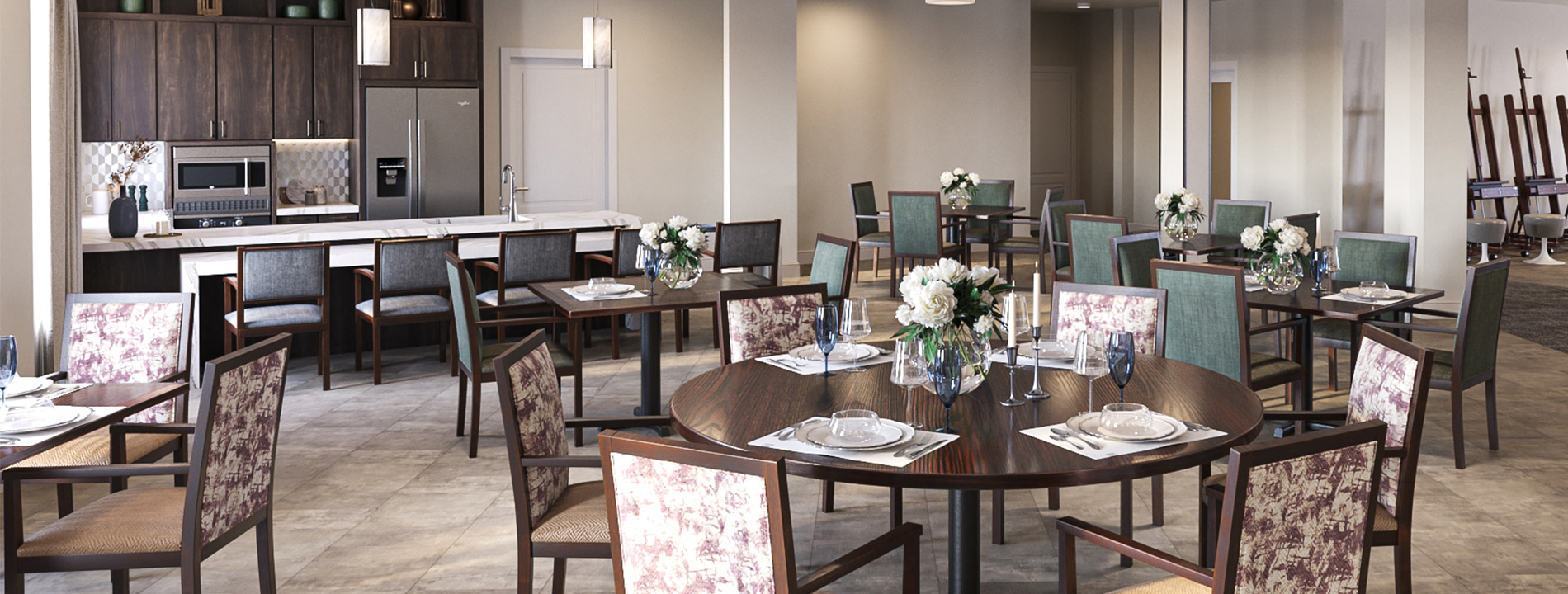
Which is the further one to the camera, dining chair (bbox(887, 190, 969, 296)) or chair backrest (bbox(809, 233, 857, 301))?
dining chair (bbox(887, 190, 969, 296))

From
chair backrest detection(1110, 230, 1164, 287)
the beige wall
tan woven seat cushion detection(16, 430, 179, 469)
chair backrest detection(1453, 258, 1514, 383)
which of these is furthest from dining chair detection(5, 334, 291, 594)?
the beige wall

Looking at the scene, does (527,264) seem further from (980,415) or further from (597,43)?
(980,415)

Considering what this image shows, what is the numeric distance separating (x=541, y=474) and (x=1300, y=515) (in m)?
1.66

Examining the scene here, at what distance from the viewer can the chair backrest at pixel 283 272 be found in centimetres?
585

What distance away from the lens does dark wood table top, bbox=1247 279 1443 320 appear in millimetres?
4562

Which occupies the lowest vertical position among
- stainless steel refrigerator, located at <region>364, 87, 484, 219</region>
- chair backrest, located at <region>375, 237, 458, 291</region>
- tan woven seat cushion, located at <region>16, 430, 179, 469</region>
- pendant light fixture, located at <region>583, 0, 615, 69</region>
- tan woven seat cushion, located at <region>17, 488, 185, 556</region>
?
tan woven seat cushion, located at <region>17, 488, 185, 556</region>

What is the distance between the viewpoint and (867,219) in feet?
33.7

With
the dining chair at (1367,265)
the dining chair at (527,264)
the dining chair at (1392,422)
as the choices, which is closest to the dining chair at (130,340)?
the dining chair at (527,264)

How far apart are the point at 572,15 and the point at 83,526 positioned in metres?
7.86

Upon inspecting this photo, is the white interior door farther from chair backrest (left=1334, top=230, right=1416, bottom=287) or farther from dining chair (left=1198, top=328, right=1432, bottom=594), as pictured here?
dining chair (left=1198, top=328, right=1432, bottom=594)

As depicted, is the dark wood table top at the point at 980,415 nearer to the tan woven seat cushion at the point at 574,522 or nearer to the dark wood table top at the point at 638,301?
the tan woven seat cushion at the point at 574,522

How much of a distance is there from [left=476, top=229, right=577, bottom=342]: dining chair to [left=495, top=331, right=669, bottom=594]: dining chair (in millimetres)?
3487

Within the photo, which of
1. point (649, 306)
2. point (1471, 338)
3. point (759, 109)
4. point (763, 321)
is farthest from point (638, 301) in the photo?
point (759, 109)

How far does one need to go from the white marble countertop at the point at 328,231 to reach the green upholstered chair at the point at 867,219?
256cm
